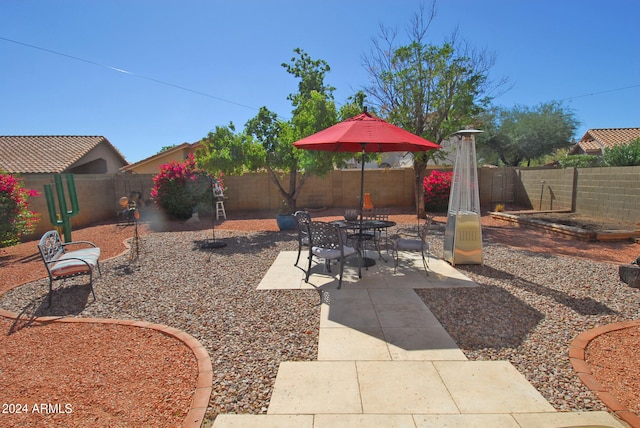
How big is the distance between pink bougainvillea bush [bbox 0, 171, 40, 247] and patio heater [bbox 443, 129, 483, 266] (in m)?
9.30

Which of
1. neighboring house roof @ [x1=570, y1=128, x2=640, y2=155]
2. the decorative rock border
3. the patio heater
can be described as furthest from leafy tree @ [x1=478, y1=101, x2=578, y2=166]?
the patio heater

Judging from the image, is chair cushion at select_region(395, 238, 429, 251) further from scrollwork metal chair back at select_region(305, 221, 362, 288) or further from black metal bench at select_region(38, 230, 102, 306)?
black metal bench at select_region(38, 230, 102, 306)

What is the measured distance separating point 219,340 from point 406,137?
3.67 meters

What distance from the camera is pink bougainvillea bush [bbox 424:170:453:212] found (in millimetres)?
13086

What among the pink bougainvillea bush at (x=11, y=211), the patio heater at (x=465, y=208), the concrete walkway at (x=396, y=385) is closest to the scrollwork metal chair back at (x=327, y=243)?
the concrete walkway at (x=396, y=385)

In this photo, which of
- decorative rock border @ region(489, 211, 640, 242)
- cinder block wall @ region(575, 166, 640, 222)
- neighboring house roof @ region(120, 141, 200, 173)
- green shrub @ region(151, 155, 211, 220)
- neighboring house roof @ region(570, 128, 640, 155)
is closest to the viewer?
decorative rock border @ region(489, 211, 640, 242)

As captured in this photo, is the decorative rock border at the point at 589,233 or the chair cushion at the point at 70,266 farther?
the decorative rock border at the point at 589,233

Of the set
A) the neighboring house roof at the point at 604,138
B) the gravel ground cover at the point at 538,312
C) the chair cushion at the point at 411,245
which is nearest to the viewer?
the gravel ground cover at the point at 538,312

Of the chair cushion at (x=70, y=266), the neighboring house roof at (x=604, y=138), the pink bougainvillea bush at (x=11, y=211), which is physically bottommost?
the chair cushion at (x=70, y=266)

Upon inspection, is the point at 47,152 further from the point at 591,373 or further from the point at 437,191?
the point at 591,373

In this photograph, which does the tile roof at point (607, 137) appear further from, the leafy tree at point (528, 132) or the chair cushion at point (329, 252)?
the chair cushion at point (329, 252)

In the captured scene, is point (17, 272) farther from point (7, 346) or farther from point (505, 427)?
point (505, 427)

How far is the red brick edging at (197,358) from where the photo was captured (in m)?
2.44

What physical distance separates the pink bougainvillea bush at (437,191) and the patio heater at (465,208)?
288 inches
